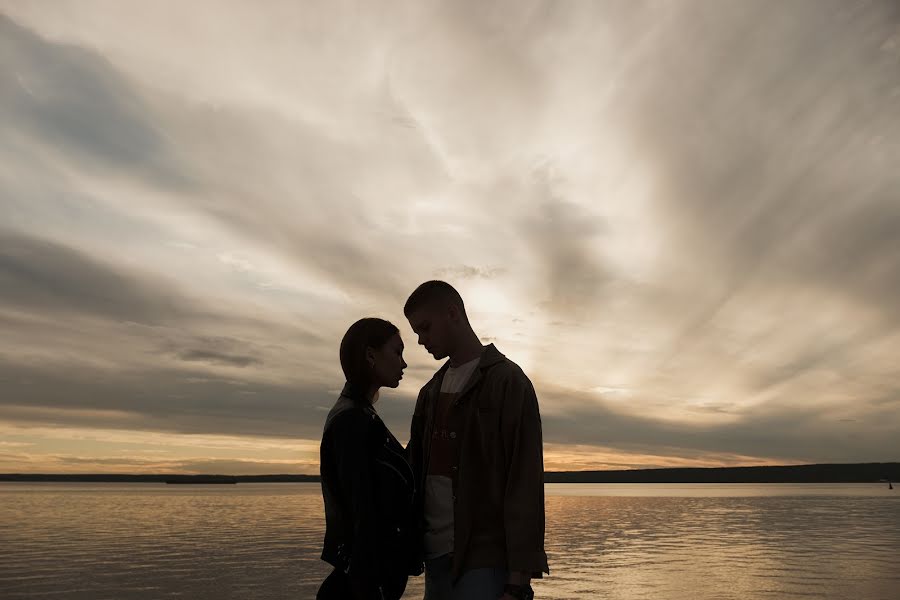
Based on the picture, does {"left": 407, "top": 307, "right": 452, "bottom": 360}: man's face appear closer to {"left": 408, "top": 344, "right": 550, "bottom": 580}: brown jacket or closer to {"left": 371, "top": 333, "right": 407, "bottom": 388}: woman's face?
{"left": 371, "top": 333, "right": 407, "bottom": 388}: woman's face

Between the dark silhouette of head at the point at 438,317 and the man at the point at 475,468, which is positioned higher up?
the dark silhouette of head at the point at 438,317

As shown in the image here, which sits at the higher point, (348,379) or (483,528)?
(348,379)

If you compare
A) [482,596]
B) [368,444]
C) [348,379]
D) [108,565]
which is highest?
[348,379]

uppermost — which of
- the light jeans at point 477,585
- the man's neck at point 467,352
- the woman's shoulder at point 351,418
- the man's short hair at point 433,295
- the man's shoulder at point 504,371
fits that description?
the man's short hair at point 433,295

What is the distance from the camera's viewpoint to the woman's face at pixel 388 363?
4953 millimetres

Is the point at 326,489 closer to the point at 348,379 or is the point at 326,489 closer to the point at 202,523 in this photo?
the point at 348,379

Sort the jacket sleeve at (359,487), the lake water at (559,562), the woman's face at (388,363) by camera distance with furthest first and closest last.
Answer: the lake water at (559,562) < the woman's face at (388,363) < the jacket sleeve at (359,487)

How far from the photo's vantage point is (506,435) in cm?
475

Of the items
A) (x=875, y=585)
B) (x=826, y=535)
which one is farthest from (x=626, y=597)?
(x=826, y=535)

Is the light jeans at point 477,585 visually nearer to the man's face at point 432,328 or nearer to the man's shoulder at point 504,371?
the man's shoulder at point 504,371

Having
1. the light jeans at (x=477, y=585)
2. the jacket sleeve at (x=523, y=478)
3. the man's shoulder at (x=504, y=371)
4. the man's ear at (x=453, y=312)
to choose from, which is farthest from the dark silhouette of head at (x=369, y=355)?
the light jeans at (x=477, y=585)

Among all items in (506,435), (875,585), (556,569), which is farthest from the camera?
(556,569)

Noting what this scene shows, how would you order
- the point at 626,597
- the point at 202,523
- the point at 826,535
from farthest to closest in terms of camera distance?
1. the point at 202,523
2. the point at 826,535
3. the point at 626,597

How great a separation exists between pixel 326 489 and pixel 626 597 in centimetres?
1650
